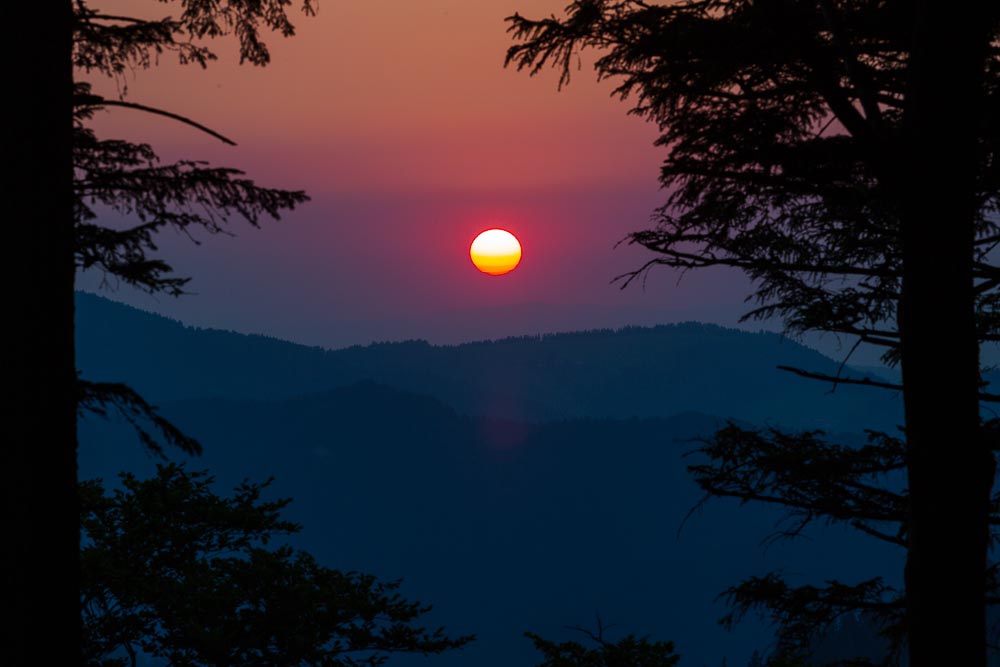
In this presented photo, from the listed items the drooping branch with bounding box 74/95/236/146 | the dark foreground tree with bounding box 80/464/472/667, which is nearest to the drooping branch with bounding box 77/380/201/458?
the drooping branch with bounding box 74/95/236/146

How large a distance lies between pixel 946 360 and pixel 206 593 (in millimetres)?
11570

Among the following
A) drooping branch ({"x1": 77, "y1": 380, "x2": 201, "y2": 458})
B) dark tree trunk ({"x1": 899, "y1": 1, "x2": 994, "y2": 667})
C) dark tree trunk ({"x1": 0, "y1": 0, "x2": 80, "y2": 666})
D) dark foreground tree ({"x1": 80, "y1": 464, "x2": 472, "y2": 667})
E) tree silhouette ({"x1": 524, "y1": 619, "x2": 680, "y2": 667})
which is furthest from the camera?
tree silhouette ({"x1": 524, "y1": 619, "x2": 680, "y2": 667})

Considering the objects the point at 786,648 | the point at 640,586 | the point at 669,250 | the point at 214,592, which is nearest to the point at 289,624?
the point at 214,592

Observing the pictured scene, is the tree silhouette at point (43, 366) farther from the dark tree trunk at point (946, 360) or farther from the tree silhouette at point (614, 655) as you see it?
the tree silhouette at point (614, 655)

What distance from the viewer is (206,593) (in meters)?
13.5

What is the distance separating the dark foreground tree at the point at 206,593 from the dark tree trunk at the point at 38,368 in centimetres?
997

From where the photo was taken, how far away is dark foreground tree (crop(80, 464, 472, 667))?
13.2 meters

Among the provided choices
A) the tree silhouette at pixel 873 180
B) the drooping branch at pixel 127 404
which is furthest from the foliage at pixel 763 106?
the drooping branch at pixel 127 404

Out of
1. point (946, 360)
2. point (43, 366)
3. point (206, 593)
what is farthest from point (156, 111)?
point (206, 593)

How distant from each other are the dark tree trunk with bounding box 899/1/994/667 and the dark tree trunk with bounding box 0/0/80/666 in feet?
12.2

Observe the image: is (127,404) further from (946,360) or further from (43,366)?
(946,360)

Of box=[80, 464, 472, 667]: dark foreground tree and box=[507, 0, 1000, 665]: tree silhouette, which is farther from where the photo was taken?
box=[80, 464, 472, 667]: dark foreground tree

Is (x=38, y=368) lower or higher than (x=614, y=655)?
higher

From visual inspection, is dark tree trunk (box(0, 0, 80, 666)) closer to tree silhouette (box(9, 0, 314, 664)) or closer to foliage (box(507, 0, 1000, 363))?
tree silhouette (box(9, 0, 314, 664))
